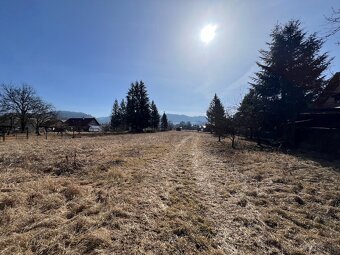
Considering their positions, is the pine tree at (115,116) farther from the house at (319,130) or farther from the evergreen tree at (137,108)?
the house at (319,130)

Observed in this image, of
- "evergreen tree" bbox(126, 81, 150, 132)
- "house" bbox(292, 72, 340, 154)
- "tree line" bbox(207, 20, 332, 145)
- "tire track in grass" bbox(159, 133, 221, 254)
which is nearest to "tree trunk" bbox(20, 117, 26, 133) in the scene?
"evergreen tree" bbox(126, 81, 150, 132)

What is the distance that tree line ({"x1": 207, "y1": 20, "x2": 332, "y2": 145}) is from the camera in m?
20.8

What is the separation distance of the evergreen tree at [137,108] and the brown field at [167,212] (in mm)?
46579

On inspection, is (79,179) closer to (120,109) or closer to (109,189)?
(109,189)

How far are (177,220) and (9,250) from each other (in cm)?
282

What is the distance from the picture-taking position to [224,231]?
425cm

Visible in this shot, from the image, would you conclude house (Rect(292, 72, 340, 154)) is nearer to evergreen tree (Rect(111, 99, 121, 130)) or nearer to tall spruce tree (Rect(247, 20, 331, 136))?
tall spruce tree (Rect(247, 20, 331, 136))

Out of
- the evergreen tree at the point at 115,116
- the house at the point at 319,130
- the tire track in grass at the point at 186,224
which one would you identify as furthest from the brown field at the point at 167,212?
the evergreen tree at the point at 115,116

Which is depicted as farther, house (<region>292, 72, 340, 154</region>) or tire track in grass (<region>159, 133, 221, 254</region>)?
house (<region>292, 72, 340, 154</region>)

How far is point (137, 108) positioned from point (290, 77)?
39650 millimetres

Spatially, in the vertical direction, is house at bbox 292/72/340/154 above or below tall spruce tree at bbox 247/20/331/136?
below

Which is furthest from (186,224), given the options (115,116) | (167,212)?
(115,116)

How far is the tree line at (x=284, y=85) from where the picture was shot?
68.1 feet

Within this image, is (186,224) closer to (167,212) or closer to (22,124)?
(167,212)
